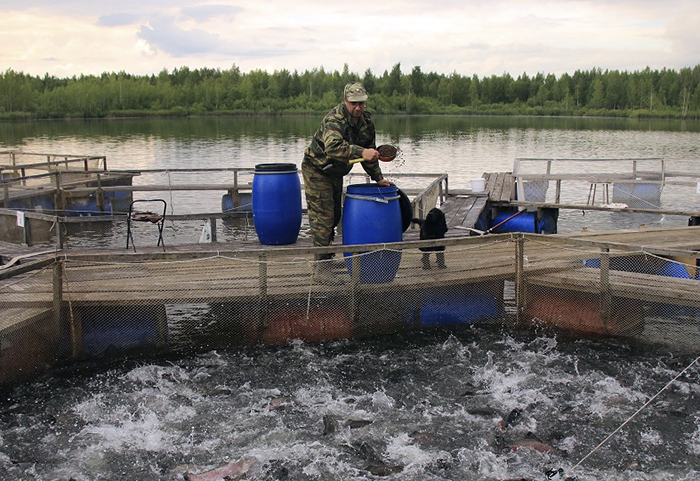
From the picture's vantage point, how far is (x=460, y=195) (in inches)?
696

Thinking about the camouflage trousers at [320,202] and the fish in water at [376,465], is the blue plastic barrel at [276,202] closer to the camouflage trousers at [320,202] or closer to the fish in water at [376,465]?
the camouflage trousers at [320,202]

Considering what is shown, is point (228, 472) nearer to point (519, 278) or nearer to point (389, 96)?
point (519, 278)

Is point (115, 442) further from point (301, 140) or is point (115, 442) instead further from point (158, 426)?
point (301, 140)

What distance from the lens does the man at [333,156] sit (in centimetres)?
838

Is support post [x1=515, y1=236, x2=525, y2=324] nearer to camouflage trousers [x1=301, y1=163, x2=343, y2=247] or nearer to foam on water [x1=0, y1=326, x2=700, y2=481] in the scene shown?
foam on water [x1=0, y1=326, x2=700, y2=481]

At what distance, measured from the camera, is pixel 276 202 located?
9.68 meters

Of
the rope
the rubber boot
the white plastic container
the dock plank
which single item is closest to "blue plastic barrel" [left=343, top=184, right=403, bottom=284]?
the rubber boot

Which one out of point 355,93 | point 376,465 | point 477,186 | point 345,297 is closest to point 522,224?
point 477,186

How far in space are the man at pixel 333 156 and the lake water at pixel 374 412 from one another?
172 centimetres

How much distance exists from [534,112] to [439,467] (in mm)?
155957

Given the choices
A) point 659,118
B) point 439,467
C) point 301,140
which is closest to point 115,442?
point 439,467

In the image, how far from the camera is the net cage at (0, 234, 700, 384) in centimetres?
745

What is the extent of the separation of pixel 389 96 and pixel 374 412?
6794 inches

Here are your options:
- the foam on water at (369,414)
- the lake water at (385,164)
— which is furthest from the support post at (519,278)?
the lake water at (385,164)
